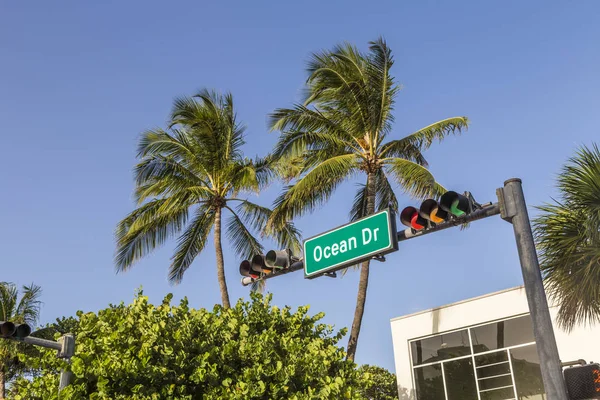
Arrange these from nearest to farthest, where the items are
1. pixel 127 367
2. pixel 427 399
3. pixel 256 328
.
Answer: pixel 127 367, pixel 256 328, pixel 427 399

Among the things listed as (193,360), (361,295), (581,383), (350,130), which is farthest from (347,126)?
(581,383)

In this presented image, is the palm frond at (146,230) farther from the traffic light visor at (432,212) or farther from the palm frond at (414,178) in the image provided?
the traffic light visor at (432,212)

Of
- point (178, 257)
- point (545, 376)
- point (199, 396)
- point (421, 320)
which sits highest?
point (178, 257)

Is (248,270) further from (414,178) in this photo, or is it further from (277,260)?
(414,178)

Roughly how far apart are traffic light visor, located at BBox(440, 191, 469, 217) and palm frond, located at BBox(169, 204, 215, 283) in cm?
1697

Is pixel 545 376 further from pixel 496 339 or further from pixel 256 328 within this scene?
pixel 496 339

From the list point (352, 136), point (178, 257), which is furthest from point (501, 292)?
point (178, 257)

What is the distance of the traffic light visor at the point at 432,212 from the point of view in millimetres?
7675

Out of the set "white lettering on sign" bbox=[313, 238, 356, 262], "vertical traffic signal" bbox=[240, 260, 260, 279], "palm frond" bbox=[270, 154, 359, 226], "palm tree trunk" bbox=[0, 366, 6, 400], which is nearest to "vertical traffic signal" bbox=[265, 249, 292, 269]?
"vertical traffic signal" bbox=[240, 260, 260, 279]

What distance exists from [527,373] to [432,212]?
12260mm

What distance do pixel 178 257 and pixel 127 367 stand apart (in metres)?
11.7

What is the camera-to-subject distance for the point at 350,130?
68.8ft

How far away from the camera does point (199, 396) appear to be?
44.0 feet

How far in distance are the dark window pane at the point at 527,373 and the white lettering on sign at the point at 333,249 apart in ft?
36.4
